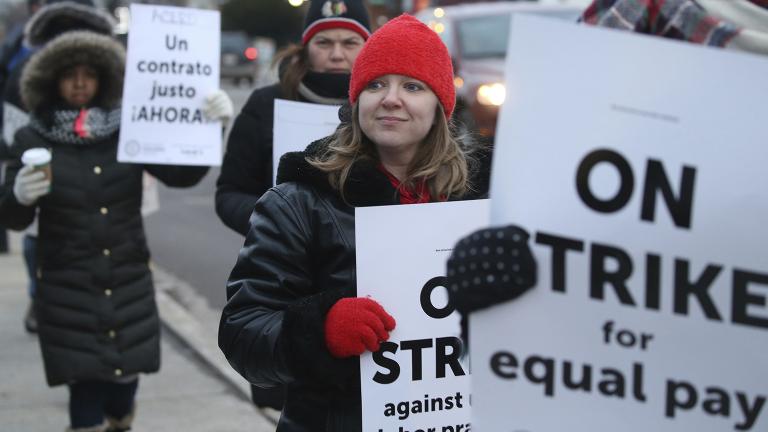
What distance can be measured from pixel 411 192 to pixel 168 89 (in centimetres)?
222

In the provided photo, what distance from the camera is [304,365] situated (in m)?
2.51

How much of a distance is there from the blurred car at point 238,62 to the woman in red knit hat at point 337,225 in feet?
132

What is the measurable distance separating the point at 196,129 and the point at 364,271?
2.38 m

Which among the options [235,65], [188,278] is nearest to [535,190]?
[188,278]

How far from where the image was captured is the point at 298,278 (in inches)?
104

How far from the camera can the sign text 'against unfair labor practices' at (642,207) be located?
77.0 inches

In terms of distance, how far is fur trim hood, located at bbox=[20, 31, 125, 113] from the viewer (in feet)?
15.7

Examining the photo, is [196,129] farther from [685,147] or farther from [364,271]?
[685,147]

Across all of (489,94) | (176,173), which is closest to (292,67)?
(176,173)

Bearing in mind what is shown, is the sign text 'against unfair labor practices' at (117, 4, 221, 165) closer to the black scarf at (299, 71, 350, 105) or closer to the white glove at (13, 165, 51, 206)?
the white glove at (13, 165, 51, 206)

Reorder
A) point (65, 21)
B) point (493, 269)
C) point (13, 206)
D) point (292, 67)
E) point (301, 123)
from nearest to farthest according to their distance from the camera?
point (493, 269)
point (301, 123)
point (292, 67)
point (13, 206)
point (65, 21)

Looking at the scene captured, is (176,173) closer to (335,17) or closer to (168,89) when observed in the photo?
(168,89)

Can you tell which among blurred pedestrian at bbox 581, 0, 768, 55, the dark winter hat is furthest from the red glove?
the dark winter hat

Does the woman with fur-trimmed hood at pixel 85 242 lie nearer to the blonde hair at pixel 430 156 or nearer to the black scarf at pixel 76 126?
the black scarf at pixel 76 126
